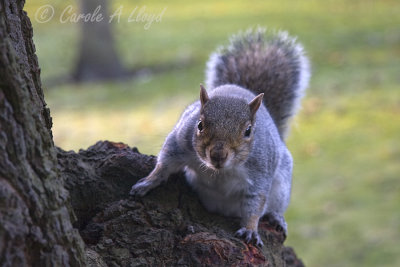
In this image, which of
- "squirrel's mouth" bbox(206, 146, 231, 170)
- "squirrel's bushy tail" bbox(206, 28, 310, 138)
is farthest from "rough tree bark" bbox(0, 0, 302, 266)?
"squirrel's bushy tail" bbox(206, 28, 310, 138)

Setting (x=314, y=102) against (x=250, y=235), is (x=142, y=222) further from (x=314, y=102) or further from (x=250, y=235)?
(x=314, y=102)

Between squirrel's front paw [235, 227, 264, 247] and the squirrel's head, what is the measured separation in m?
0.21

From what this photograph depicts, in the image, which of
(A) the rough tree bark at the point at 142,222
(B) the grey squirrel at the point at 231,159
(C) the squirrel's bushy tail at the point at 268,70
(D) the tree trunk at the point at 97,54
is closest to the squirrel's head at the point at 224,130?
(B) the grey squirrel at the point at 231,159

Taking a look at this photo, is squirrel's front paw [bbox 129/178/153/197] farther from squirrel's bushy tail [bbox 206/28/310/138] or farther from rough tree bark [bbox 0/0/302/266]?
squirrel's bushy tail [bbox 206/28/310/138]

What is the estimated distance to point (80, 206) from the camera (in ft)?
6.24

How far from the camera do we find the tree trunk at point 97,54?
352 inches

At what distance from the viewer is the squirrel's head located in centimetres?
198

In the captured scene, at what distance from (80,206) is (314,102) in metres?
5.05

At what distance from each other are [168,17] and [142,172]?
1053 cm

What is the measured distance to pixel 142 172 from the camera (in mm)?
2141

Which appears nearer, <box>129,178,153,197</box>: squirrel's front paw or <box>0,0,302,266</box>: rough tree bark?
<box>0,0,302,266</box>: rough tree bark

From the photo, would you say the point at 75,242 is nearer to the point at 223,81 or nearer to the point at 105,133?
the point at 223,81

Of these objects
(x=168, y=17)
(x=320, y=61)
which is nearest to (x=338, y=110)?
(x=320, y=61)

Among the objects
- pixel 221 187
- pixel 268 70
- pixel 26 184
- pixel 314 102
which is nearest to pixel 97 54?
pixel 314 102
